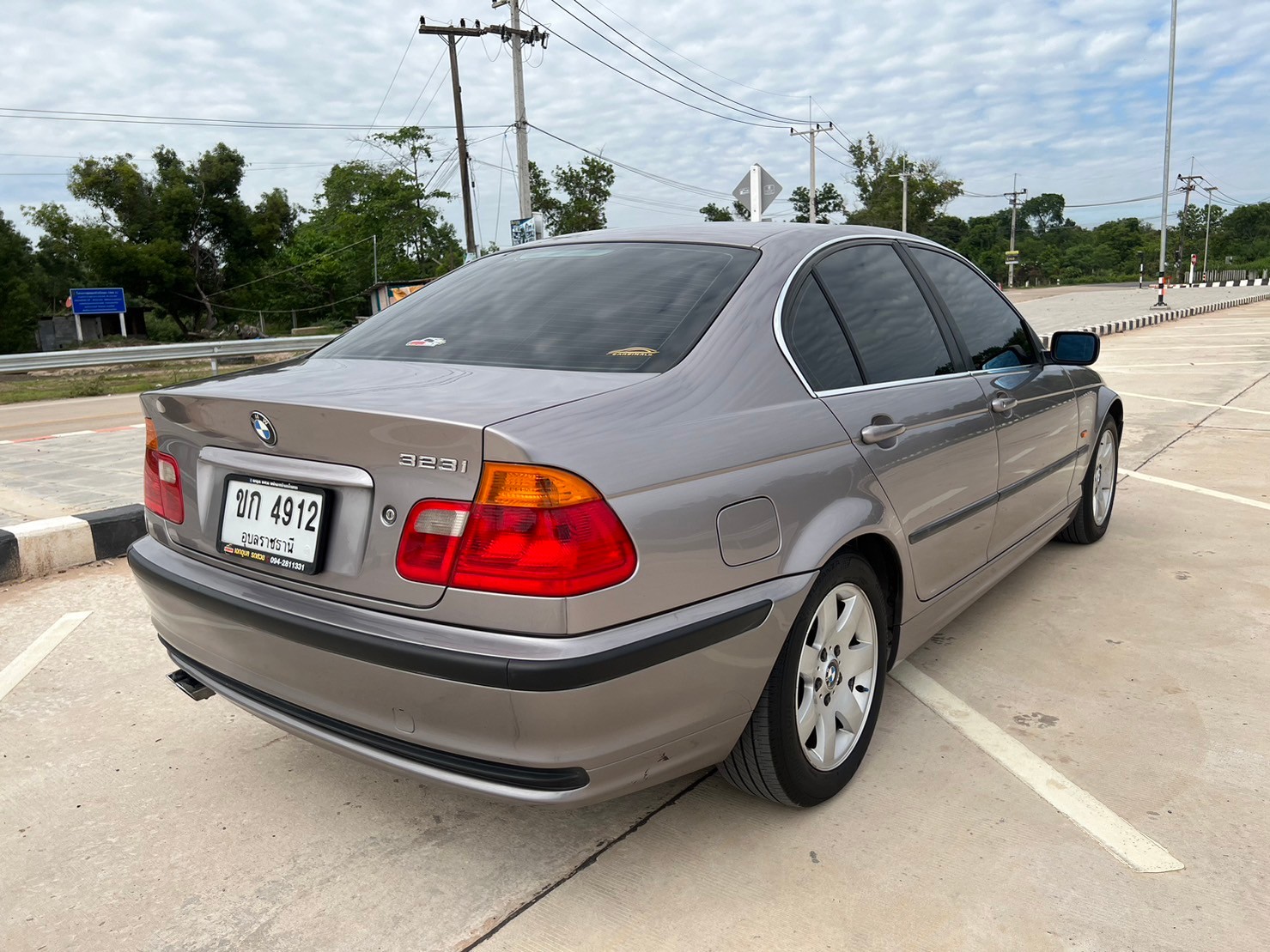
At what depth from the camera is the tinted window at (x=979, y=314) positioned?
3449 mm

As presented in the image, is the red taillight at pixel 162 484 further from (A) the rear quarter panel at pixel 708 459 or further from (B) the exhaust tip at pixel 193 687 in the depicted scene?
(A) the rear quarter panel at pixel 708 459

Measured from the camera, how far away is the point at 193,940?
2029 millimetres

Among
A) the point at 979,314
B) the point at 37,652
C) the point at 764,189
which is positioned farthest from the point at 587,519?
the point at 764,189

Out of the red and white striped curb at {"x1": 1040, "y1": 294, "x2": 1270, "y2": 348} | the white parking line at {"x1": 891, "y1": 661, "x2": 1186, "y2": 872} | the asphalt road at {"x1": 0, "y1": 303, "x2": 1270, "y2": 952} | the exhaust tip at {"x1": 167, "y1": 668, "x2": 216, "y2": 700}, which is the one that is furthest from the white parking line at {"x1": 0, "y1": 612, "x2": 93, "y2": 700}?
the red and white striped curb at {"x1": 1040, "y1": 294, "x2": 1270, "y2": 348}

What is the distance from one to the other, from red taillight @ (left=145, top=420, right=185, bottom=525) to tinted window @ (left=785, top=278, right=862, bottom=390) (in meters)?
1.60

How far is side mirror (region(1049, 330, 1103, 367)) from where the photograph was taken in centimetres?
401

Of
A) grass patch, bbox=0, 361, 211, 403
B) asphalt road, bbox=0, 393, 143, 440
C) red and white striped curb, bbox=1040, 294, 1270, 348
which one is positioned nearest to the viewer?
asphalt road, bbox=0, 393, 143, 440

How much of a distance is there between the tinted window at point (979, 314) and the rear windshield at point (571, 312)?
3.63 ft

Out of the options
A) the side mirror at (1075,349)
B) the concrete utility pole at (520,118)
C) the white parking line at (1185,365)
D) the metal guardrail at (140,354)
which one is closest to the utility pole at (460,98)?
the concrete utility pole at (520,118)

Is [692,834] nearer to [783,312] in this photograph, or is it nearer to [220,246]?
[783,312]

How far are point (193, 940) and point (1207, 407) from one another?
33.1 ft

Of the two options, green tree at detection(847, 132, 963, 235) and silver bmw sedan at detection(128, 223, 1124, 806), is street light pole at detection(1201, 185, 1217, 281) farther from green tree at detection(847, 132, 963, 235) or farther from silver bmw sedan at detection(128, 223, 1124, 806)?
silver bmw sedan at detection(128, 223, 1124, 806)

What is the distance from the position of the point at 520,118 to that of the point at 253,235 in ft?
82.5

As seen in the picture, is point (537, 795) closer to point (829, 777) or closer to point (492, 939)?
point (492, 939)
